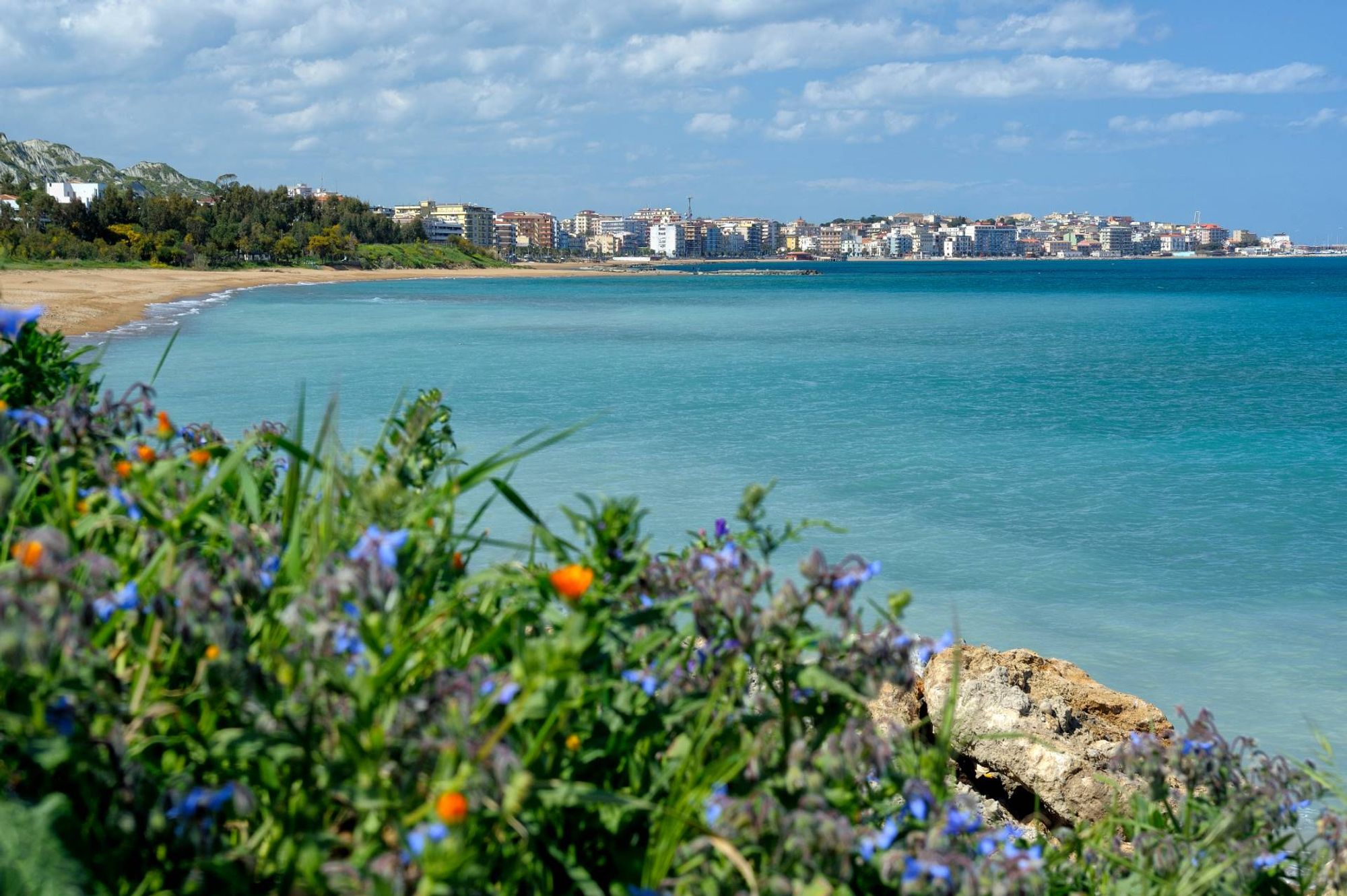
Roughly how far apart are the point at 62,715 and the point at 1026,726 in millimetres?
3540

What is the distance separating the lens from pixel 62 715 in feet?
5.00

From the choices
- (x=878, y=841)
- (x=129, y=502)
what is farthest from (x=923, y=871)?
(x=129, y=502)

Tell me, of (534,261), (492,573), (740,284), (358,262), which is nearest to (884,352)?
(492,573)

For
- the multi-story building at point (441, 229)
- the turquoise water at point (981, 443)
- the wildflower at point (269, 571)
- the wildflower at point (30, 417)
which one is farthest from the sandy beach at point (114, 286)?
the multi-story building at point (441, 229)

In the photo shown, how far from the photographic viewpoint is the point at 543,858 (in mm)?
1832

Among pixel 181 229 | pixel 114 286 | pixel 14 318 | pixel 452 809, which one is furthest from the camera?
pixel 181 229

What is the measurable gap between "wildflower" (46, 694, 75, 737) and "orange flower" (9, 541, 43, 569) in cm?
18

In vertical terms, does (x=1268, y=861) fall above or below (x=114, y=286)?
above

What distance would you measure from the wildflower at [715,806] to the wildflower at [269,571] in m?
0.80

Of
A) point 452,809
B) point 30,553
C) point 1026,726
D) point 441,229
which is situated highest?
point 441,229

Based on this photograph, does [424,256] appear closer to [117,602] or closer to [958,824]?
[117,602]

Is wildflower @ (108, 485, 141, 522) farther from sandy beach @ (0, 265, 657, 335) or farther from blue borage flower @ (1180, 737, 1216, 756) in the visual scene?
blue borage flower @ (1180, 737, 1216, 756)

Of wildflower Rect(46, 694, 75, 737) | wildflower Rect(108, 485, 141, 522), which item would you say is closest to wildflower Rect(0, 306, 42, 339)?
wildflower Rect(108, 485, 141, 522)

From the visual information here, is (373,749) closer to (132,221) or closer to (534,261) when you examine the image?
(132,221)
